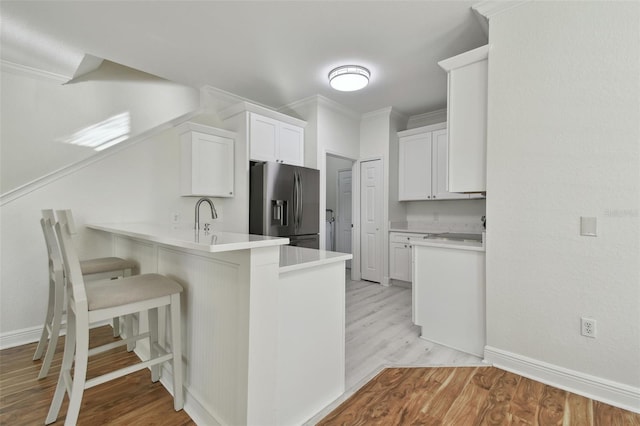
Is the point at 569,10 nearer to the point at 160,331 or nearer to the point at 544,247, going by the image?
the point at 544,247

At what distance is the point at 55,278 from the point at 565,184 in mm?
3344

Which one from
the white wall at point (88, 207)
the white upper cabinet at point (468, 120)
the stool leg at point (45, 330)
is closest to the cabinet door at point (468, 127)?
the white upper cabinet at point (468, 120)

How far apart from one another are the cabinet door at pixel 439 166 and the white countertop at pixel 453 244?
72.4 inches

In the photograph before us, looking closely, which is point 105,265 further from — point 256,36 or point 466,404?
point 466,404

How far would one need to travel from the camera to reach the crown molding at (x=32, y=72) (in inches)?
116

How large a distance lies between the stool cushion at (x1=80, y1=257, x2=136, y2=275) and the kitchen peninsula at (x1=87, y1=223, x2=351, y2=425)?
735mm

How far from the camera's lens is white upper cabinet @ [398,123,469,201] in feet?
13.6

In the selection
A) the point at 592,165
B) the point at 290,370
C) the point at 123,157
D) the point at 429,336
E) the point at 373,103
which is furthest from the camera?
the point at 373,103

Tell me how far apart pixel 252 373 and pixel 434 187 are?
12.4ft

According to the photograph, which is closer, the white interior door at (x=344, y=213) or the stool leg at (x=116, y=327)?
the stool leg at (x=116, y=327)

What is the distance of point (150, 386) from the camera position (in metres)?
1.82

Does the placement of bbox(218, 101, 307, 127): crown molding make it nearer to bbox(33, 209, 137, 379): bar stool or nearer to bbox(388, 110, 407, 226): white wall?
bbox(388, 110, 407, 226): white wall

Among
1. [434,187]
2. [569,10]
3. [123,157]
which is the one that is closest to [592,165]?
[569,10]

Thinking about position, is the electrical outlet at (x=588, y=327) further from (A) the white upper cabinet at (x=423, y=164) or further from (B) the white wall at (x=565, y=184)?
(A) the white upper cabinet at (x=423, y=164)
